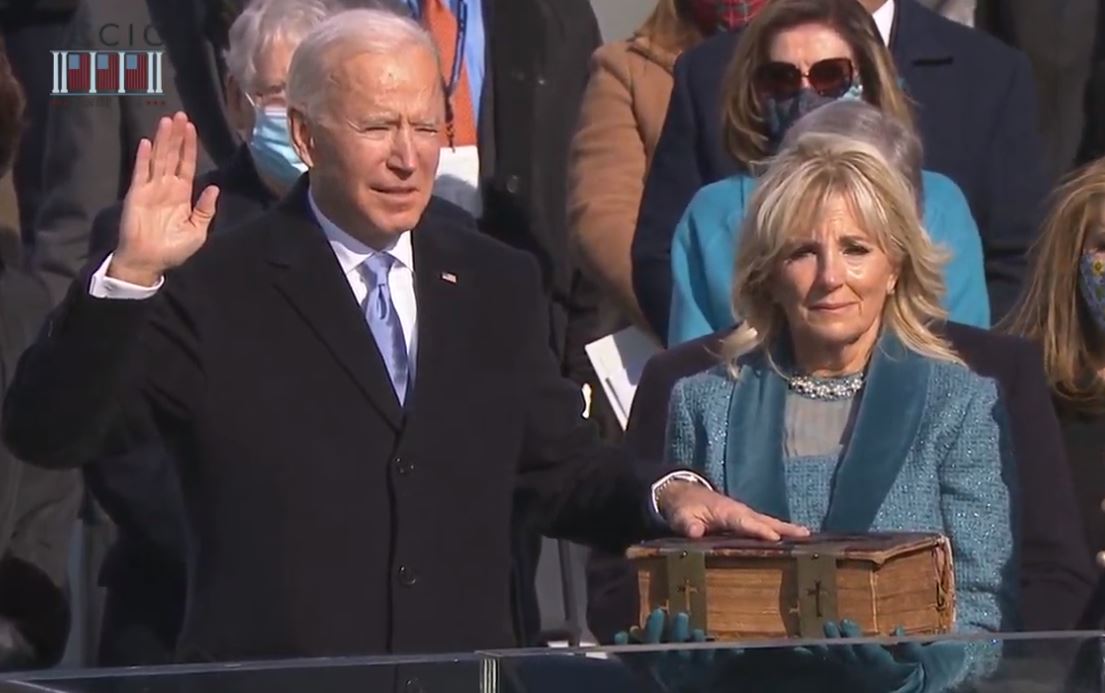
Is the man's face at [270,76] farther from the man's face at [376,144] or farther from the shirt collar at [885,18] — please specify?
the shirt collar at [885,18]

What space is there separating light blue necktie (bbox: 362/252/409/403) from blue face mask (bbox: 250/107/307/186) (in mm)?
1206

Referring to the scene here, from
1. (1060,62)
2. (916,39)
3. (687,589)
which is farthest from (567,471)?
(1060,62)

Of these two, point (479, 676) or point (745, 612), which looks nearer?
point (479, 676)

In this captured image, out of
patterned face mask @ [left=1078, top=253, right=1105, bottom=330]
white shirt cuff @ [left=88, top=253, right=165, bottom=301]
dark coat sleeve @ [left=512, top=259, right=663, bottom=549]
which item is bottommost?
dark coat sleeve @ [left=512, top=259, right=663, bottom=549]

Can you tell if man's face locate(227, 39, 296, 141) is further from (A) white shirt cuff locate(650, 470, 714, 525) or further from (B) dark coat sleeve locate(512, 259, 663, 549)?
(A) white shirt cuff locate(650, 470, 714, 525)

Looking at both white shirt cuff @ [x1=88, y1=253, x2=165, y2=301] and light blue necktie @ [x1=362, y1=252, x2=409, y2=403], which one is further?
light blue necktie @ [x1=362, y1=252, x2=409, y2=403]

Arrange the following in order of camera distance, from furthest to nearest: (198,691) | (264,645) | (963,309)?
(963,309) < (264,645) < (198,691)

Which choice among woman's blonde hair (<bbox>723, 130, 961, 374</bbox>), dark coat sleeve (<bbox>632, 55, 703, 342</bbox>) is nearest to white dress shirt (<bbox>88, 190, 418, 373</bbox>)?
woman's blonde hair (<bbox>723, 130, 961, 374</bbox>)

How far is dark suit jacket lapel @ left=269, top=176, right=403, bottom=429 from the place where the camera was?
393 cm

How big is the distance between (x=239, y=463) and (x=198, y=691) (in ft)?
3.93

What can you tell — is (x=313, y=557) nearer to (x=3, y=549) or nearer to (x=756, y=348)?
(x=756, y=348)

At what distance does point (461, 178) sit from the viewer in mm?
6113

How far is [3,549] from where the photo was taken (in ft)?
18.2

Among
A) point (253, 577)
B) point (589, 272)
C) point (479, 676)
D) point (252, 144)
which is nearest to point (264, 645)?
point (253, 577)
